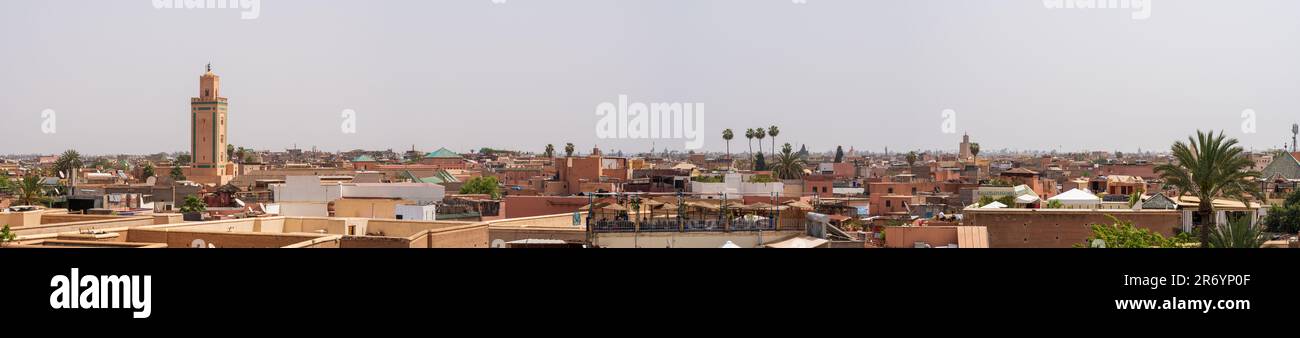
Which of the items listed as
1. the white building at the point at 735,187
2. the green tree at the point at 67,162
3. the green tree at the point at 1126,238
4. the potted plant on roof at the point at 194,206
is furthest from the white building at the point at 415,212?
the green tree at the point at 67,162

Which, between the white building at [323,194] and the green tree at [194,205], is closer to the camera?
the white building at [323,194]

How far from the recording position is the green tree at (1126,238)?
19891mm

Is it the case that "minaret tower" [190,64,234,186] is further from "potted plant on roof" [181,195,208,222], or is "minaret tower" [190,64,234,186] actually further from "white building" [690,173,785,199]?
"white building" [690,173,785,199]

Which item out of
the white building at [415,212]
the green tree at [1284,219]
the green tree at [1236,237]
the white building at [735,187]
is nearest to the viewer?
the green tree at [1236,237]

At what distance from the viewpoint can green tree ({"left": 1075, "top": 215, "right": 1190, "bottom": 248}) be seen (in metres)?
19.9

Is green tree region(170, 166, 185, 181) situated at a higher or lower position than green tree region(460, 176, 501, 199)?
higher

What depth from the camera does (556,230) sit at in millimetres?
20750

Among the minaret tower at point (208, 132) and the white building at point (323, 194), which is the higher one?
the minaret tower at point (208, 132)

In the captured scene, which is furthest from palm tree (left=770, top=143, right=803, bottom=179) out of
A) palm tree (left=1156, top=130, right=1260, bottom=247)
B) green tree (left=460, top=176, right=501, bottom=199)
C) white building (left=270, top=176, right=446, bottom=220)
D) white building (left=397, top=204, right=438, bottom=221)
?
palm tree (left=1156, top=130, right=1260, bottom=247)

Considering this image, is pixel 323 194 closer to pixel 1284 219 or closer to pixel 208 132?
pixel 1284 219

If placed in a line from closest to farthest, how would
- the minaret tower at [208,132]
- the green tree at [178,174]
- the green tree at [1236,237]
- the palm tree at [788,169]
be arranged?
the green tree at [1236,237] < the palm tree at [788,169] < the green tree at [178,174] < the minaret tower at [208,132]

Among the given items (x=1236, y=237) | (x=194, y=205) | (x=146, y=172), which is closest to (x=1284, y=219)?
(x=1236, y=237)

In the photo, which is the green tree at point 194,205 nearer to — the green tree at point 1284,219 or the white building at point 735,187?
the white building at point 735,187
